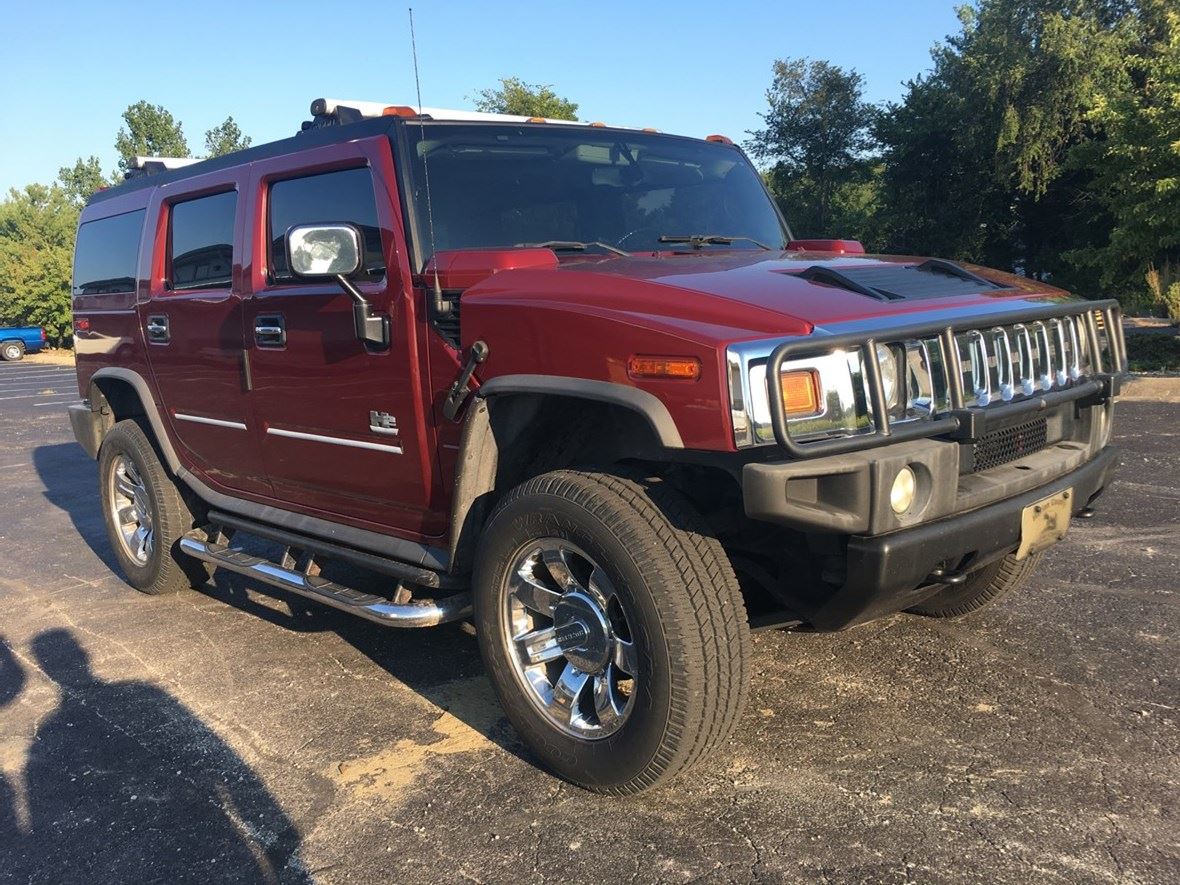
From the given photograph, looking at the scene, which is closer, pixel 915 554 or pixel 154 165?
pixel 915 554

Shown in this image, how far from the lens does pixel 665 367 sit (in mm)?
2713

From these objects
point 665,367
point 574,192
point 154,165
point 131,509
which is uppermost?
point 154,165

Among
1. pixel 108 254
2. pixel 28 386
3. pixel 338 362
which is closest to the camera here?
pixel 338 362

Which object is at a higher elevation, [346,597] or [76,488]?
[346,597]

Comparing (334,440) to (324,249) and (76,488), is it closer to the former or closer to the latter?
(324,249)

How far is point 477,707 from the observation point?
3807mm

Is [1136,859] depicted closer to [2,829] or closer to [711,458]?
[711,458]

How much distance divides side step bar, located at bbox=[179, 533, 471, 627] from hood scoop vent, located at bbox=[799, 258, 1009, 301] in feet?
5.51

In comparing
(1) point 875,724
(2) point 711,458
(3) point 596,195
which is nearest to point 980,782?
(1) point 875,724

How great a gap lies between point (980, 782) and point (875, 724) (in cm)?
48

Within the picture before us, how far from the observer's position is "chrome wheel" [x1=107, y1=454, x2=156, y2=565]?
218 inches

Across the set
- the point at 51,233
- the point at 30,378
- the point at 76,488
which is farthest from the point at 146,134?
the point at 76,488

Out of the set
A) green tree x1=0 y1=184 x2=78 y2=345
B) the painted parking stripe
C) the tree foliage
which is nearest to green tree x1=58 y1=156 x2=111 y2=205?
the tree foliage

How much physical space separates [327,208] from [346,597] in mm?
1538
